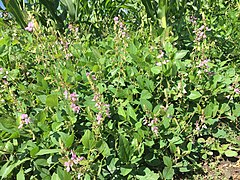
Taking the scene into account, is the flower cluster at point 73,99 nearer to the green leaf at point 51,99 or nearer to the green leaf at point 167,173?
the green leaf at point 51,99

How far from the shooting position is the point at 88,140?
160 cm

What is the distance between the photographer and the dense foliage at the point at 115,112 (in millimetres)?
1695

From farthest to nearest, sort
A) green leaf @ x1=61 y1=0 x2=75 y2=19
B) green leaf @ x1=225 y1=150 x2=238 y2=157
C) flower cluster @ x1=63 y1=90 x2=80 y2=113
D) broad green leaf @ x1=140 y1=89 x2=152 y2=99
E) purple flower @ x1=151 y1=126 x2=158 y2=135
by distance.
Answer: green leaf @ x1=61 y1=0 x2=75 y2=19, green leaf @ x1=225 y1=150 x2=238 y2=157, broad green leaf @ x1=140 y1=89 x2=152 y2=99, purple flower @ x1=151 y1=126 x2=158 y2=135, flower cluster @ x1=63 y1=90 x2=80 y2=113

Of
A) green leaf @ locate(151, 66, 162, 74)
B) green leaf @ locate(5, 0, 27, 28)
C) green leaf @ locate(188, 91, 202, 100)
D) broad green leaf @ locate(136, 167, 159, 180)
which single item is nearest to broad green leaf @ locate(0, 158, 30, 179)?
broad green leaf @ locate(136, 167, 159, 180)

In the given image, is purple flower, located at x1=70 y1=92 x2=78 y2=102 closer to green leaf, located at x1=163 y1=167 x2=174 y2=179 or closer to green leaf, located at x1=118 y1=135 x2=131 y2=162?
green leaf, located at x1=118 y1=135 x2=131 y2=162

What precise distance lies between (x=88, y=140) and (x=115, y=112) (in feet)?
1.30

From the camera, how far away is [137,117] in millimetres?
1989

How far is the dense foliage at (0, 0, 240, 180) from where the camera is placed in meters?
1.70

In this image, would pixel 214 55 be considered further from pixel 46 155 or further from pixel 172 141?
pixel 46 155

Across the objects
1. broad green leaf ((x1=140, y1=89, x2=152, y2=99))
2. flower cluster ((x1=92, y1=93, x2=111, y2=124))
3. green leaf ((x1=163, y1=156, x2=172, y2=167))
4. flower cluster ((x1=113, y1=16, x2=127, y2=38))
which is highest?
flower cluster ((x1=113, y1=16, x2=127, y2=38))

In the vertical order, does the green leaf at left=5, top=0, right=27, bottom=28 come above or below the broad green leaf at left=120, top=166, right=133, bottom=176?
above

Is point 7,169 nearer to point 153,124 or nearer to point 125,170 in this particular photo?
point 125,170

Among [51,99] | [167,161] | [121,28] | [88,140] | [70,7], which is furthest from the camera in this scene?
[70,7]

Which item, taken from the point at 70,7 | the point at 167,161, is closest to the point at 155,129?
the point at 167,161
